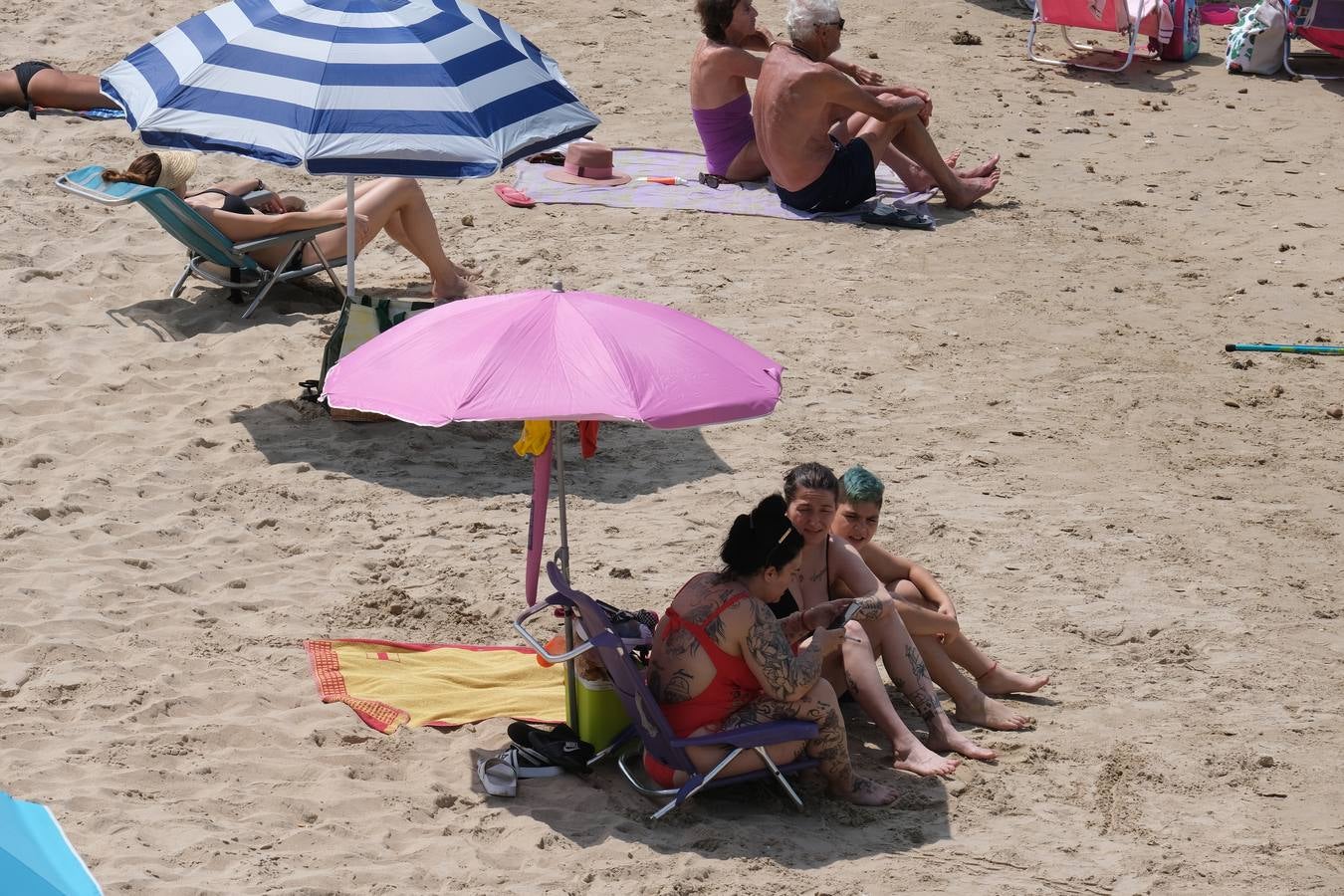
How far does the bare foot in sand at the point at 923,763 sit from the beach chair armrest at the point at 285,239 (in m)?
4.45

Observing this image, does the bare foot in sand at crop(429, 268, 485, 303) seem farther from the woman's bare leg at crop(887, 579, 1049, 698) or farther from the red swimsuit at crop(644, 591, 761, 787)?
the red swimsuit at crop(644, 591, 761, 787)

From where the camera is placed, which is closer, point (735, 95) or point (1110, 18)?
point (735, 95)

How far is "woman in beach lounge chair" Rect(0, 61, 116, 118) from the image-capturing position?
1059cm

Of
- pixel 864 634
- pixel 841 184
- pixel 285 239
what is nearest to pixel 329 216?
pixel 285 239

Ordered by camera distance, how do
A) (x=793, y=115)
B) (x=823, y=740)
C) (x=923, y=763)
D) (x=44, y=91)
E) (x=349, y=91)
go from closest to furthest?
(x=823, y=740), (x=923, y=763), (x=349, y=91), (x=793, y=115), (x=44, y=91)

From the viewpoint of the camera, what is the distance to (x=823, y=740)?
14.9ft

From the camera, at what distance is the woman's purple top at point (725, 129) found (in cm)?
988

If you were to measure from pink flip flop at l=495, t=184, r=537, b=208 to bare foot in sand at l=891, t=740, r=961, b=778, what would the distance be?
5477mm

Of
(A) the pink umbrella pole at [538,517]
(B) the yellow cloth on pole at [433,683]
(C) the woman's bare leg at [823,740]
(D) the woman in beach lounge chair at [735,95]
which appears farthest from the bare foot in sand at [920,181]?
(C) the woman's bare leg at [823,740]

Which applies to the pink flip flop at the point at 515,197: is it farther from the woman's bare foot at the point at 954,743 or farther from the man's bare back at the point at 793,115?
the woman's bare foot at the point at 954,743

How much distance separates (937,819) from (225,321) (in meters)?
4.92

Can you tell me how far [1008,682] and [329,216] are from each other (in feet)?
14.3

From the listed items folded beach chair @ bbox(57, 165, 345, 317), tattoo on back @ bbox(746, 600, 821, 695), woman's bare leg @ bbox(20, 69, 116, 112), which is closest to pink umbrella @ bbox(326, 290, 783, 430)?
tattoo on back @ bbox(746, 600, 821, 695)

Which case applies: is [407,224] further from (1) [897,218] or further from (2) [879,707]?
(2) [879,707]
